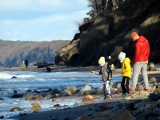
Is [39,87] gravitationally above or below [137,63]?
below

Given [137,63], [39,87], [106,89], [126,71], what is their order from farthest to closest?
[39,87] < [106,89] < [126,71] < [137,63]

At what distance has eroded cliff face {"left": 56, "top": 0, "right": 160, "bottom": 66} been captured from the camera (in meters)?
51.8

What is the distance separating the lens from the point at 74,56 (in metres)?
87.8

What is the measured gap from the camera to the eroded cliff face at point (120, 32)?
51781 millimetres

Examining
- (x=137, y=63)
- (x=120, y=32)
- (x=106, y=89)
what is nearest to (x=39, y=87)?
(x=106, y=89)

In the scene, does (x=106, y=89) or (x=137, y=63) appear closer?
(x=137, y=63)

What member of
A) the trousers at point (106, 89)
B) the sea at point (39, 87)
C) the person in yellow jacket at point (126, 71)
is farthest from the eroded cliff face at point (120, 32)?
the person in yellow jacket at point (126, 71)

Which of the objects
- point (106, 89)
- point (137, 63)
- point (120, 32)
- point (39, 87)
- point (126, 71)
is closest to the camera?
point (137, 63)

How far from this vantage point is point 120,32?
2520 inches

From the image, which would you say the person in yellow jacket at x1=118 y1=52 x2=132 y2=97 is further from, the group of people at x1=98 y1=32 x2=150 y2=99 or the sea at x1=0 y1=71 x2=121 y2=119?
the sea at x1=0 y1=71 x2=121 y2=119

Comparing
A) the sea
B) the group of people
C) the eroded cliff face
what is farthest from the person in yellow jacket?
the eroded cliff face

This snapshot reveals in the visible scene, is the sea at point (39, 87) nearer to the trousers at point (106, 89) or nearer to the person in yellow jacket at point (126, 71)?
the trousers at point (106, 89)

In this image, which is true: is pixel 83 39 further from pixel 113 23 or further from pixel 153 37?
pixel 153 37

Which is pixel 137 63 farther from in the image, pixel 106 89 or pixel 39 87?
pixel 39 87
